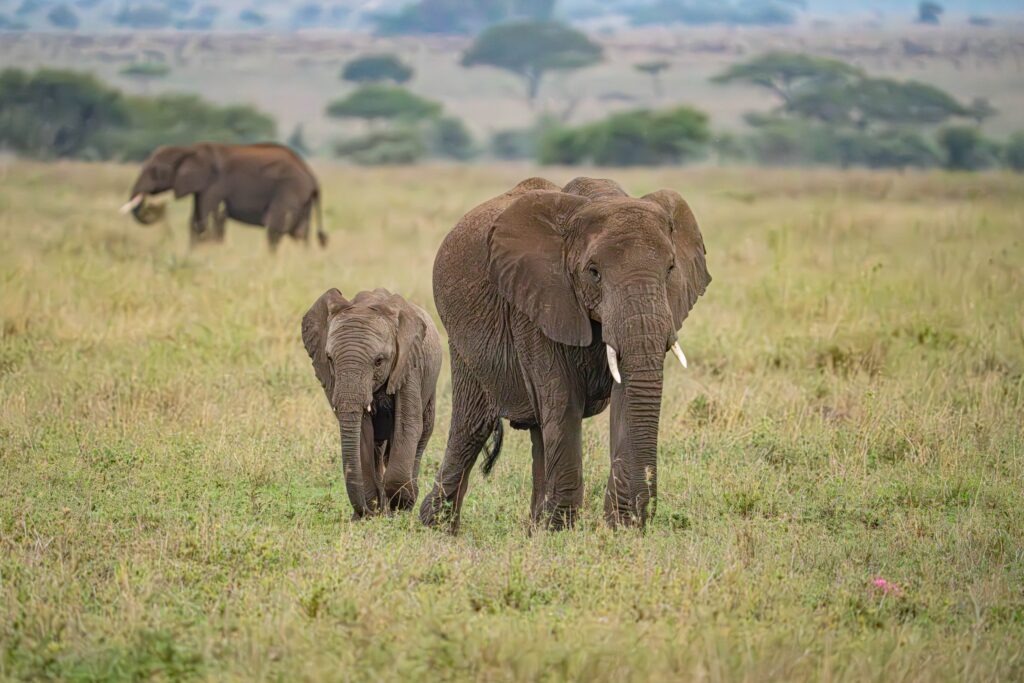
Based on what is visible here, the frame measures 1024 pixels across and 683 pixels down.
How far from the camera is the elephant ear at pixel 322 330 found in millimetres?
6895

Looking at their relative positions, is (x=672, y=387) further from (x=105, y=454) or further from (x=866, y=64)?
(x=866, y=64)

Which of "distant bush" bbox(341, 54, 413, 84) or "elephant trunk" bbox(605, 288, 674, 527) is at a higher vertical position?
"elephant trunk" bbox(605, 288, 674, 527)

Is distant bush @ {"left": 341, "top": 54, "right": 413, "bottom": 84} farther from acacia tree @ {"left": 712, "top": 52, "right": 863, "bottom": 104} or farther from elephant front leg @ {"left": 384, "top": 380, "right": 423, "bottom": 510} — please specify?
elephant front leg @ {"left": 384, "top": 380, "right": 423, "bottom": 510}

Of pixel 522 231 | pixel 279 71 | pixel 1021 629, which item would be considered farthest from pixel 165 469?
pixel 279 71

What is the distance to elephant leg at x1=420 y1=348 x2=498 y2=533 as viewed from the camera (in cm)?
677

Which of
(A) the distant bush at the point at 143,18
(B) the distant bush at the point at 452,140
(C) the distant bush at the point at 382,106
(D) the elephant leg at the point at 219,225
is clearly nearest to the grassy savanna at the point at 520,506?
(D) the elephant leg at the point at 219,225

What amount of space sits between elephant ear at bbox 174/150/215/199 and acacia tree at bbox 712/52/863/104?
34.3 metres

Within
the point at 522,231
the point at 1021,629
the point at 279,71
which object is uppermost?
the point at 522,231

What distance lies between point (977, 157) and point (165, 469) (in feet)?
126

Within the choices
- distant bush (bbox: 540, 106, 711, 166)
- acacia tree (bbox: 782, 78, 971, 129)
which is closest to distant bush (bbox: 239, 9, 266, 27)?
acacia tree (bbox: 782, 78, 971, 129)

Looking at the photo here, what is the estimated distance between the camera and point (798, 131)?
45.7 meters

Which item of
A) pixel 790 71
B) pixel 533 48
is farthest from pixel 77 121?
pixel 533 48

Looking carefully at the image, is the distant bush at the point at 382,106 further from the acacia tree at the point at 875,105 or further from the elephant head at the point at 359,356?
the elephant head at the point at 359,356

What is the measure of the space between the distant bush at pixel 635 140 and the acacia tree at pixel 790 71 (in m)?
10.5
